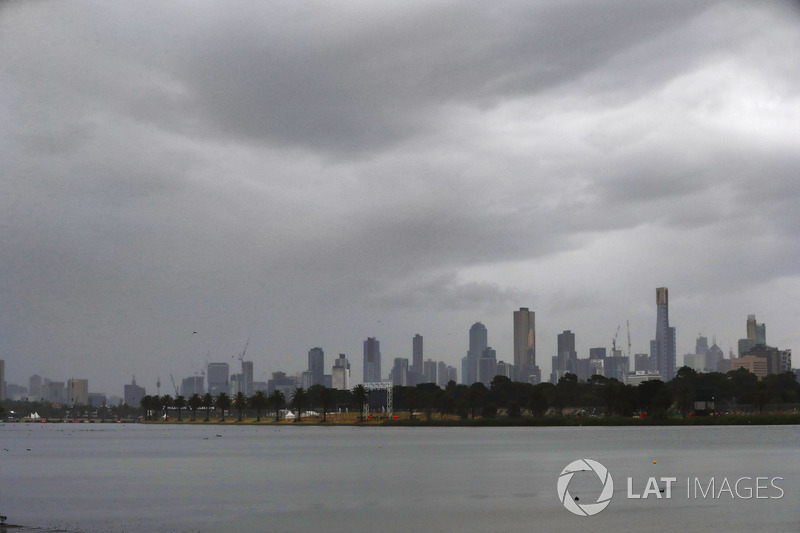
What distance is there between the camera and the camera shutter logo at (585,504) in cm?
5061

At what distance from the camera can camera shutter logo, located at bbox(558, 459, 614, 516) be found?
50.6 metres

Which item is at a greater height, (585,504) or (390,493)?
(585,504)

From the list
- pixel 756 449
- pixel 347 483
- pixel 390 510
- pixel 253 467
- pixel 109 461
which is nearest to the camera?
pixel 390 510

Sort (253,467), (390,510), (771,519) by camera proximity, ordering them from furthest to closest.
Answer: (253,467)
(390,510)
(771,519)

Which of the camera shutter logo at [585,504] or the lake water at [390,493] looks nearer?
the lake water at [390,493]

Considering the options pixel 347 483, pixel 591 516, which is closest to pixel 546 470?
pixel 347 483

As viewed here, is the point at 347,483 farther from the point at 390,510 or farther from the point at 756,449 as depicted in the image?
the point at 756,449

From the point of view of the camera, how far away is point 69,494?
6191cm

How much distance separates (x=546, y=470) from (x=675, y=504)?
97.6 ft

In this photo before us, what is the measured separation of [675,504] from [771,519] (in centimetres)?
674

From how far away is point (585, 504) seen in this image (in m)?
52.5

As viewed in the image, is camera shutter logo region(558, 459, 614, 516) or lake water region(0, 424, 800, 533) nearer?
lake water region(0, 424, 800, 533)

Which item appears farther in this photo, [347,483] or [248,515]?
[347,483]

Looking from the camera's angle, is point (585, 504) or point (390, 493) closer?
point (585, 504)
